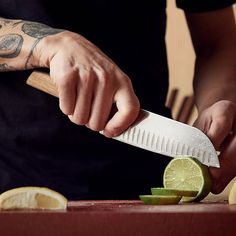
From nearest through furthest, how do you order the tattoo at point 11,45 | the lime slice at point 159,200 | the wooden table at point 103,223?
the wooden table at point 103,223 → the lime slice at point 159,200 → the tattoo at point 11,45

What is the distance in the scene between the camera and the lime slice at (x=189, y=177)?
1135 millimetres

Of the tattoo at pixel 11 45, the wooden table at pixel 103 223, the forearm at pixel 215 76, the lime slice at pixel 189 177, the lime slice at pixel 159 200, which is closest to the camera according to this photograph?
the wooden table at pixel 103 223

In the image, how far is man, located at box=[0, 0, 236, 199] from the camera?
48.9 inches

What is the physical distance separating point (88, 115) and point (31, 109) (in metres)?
0.29

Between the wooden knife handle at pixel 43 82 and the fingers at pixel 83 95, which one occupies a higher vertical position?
the fingers at pixel 83 95

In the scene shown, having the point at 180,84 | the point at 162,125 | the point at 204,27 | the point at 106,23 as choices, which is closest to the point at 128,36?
the point at 106,23

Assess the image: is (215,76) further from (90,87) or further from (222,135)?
(90,87)

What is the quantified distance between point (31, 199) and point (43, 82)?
1.01ft

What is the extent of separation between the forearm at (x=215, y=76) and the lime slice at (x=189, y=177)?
274 millimetres

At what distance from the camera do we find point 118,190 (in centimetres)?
139

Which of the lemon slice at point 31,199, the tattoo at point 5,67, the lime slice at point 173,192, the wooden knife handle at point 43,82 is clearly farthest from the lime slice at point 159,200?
the tattoo at point 5,67

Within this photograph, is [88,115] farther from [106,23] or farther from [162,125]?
[106,23]

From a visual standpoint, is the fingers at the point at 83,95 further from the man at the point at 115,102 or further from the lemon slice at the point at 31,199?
the lemon slice at the point at 31,199

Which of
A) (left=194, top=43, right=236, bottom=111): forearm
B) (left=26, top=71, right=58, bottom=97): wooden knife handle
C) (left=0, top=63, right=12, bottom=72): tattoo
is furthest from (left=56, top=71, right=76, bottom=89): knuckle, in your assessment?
(left=194, top=43, right=236, bottom=111): forearm
